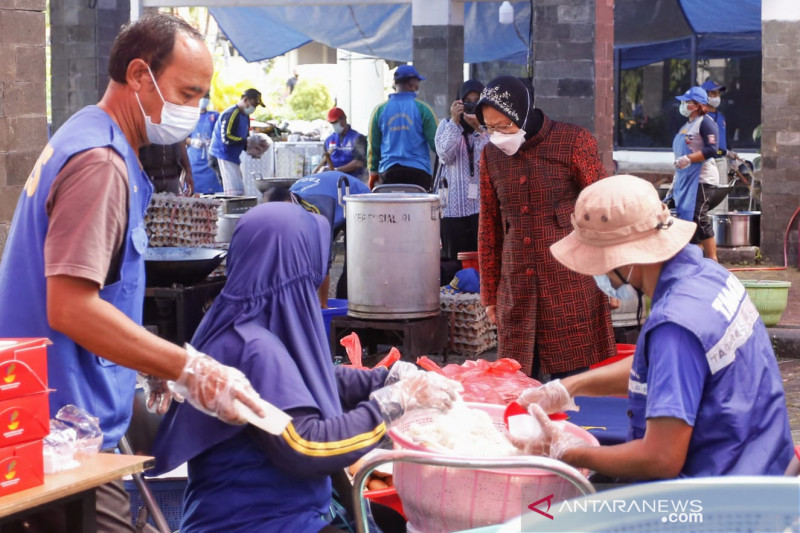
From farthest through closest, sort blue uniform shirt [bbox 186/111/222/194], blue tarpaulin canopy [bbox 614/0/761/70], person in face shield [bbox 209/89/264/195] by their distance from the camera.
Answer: blue tarpaulin canopy [bbox 614/0/761/70]
blue uniform shirt [bbox 186/111/222/194]
person in face shield [bbox 209/89/264/195]

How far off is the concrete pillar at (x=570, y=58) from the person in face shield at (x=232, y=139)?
5.47m

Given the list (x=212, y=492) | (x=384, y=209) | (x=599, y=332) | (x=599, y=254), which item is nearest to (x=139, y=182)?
(x=212, y=492)

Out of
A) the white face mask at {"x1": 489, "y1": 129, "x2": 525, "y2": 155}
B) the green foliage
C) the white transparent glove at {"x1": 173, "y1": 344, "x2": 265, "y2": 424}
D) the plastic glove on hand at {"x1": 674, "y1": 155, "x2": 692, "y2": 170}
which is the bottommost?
the white transparent glove at {"x1": 173, "y1": 344, "x2": 265, "y2": 424}

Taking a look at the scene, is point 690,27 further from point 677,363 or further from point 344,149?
point 677,363

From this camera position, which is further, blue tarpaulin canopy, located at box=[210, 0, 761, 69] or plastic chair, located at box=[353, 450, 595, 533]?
blue tarpaulin canopy, located at box=[210, 0, 761, 69]

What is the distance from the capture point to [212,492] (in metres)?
2.86

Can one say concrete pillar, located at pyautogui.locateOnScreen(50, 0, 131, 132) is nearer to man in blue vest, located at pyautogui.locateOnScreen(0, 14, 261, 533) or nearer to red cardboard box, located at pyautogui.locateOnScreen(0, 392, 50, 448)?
man in blue vest, located at pyautogui.locateOnScreen(0, 14, 261, 533)

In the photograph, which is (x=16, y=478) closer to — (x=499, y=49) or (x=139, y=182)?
(x=139, y=182)

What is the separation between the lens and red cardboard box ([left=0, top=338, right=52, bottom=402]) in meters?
2.39

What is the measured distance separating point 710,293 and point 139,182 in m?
1.44

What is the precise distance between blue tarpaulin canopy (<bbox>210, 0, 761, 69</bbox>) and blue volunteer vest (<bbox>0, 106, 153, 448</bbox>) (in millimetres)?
15090

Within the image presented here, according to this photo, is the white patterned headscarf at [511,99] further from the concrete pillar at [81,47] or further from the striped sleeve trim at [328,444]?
the concrete pillar at [81,47]

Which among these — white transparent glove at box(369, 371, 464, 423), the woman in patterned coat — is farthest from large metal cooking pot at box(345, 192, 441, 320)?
white transparent glove at box(369, 371, 464, 423)

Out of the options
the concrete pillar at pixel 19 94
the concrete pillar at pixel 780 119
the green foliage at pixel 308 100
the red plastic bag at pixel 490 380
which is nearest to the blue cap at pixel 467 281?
the concrete pillar at pixel 19 94
